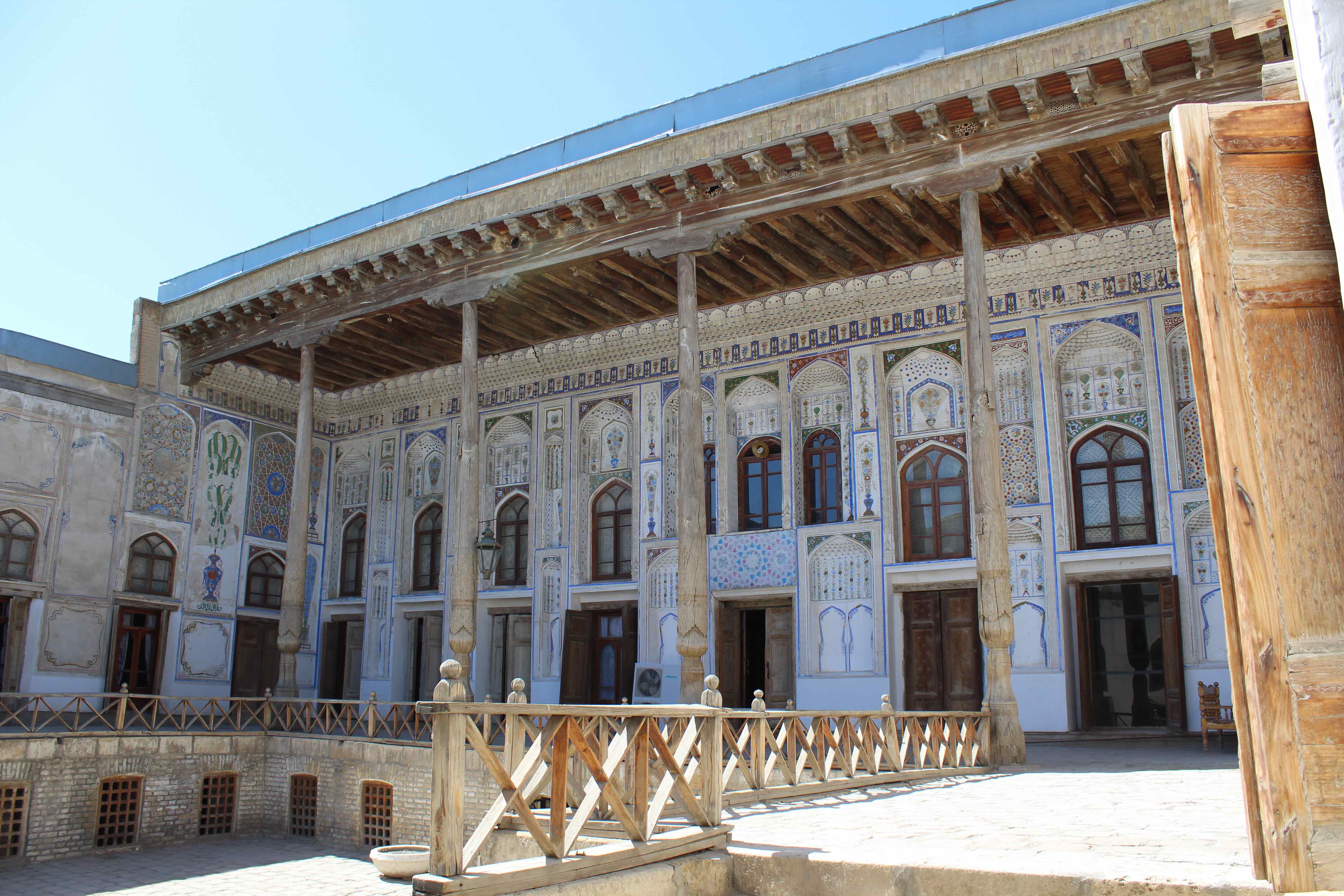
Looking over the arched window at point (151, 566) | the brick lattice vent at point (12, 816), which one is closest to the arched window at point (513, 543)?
the arched window at point (151, 566)

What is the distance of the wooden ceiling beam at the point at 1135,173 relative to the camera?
10094 mm

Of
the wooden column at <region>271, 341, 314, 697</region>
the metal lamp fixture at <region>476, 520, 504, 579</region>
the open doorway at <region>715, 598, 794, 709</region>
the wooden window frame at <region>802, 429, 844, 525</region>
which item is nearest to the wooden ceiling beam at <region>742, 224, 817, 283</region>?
the wooden window frame at <region>802, 429, 844, 525</region>

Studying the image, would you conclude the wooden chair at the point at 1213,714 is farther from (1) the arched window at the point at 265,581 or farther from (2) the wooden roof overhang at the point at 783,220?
(1) the arched window at the point at 265,581

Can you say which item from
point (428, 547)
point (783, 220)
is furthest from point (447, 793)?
point (428, 547)

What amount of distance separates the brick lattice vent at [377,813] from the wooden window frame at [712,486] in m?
4.89

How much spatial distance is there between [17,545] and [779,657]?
374 inches

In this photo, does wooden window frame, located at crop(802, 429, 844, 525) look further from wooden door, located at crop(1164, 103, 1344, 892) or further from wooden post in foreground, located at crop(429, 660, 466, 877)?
wooden door, located at crop(1164, 103, 1344, 892)

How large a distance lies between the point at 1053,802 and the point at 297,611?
10.3 metres

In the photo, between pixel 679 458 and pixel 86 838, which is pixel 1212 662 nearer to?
pixel 679 458

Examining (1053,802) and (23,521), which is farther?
(23,521)

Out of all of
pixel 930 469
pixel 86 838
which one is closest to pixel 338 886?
pixel 86 838

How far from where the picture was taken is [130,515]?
582 inches

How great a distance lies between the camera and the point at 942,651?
40.9 feet

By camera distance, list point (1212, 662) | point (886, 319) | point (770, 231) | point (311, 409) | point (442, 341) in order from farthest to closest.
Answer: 1. point (442, 341)
2. point (311, 409)
3. point (886, 319)
4. point (770, 231)
5. point (1212, 662)
